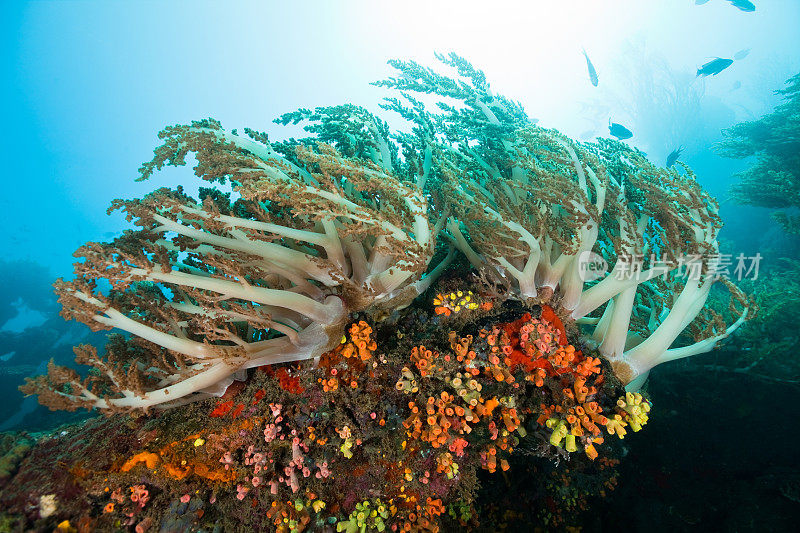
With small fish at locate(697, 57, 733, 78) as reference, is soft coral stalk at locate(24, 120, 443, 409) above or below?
above

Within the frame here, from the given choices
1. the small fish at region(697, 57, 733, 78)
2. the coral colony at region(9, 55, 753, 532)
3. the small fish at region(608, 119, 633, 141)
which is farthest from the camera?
the small fish at region(697, 57, 733, 78)

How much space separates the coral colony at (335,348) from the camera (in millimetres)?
3021

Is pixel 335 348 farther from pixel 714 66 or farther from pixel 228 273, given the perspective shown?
pixel 714 66

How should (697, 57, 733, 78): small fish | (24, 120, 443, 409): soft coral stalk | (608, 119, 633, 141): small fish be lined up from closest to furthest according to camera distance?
1. (24, 120, 443, 409): soft coral stalk
2. (608, 119, 633, 141): small fish
3. (697, 57, 733, 78): small fish

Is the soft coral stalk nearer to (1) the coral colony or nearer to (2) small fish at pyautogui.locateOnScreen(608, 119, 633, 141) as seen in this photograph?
(1) the coral colony

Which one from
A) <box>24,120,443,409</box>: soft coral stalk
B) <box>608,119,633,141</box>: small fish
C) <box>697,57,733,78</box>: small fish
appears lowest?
<box>608,119,633,141</box>: small fish

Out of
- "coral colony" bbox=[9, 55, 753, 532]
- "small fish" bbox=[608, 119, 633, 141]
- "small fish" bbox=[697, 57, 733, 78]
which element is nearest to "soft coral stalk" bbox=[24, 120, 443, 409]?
"coral colony" bbox=[9, 55, 753, 532]

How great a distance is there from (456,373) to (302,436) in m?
1.77

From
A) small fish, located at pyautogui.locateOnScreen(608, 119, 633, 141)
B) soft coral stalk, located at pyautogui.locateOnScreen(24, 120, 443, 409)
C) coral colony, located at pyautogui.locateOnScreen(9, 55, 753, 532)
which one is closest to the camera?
soft coral stalk, located at pyautogui.locateOnScreen(24, 120, 443, 409)

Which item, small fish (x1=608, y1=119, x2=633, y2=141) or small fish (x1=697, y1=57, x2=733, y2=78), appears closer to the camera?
small fish (x1=608, y1=119, x2=633, y2=141)

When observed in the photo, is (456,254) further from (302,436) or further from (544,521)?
(544,521)

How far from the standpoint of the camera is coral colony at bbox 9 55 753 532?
9.91 feet

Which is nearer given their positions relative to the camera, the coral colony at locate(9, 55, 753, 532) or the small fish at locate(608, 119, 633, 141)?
the coral colony at locate(9, 55, 753, 532)

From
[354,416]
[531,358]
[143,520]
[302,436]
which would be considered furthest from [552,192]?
[143,520]
